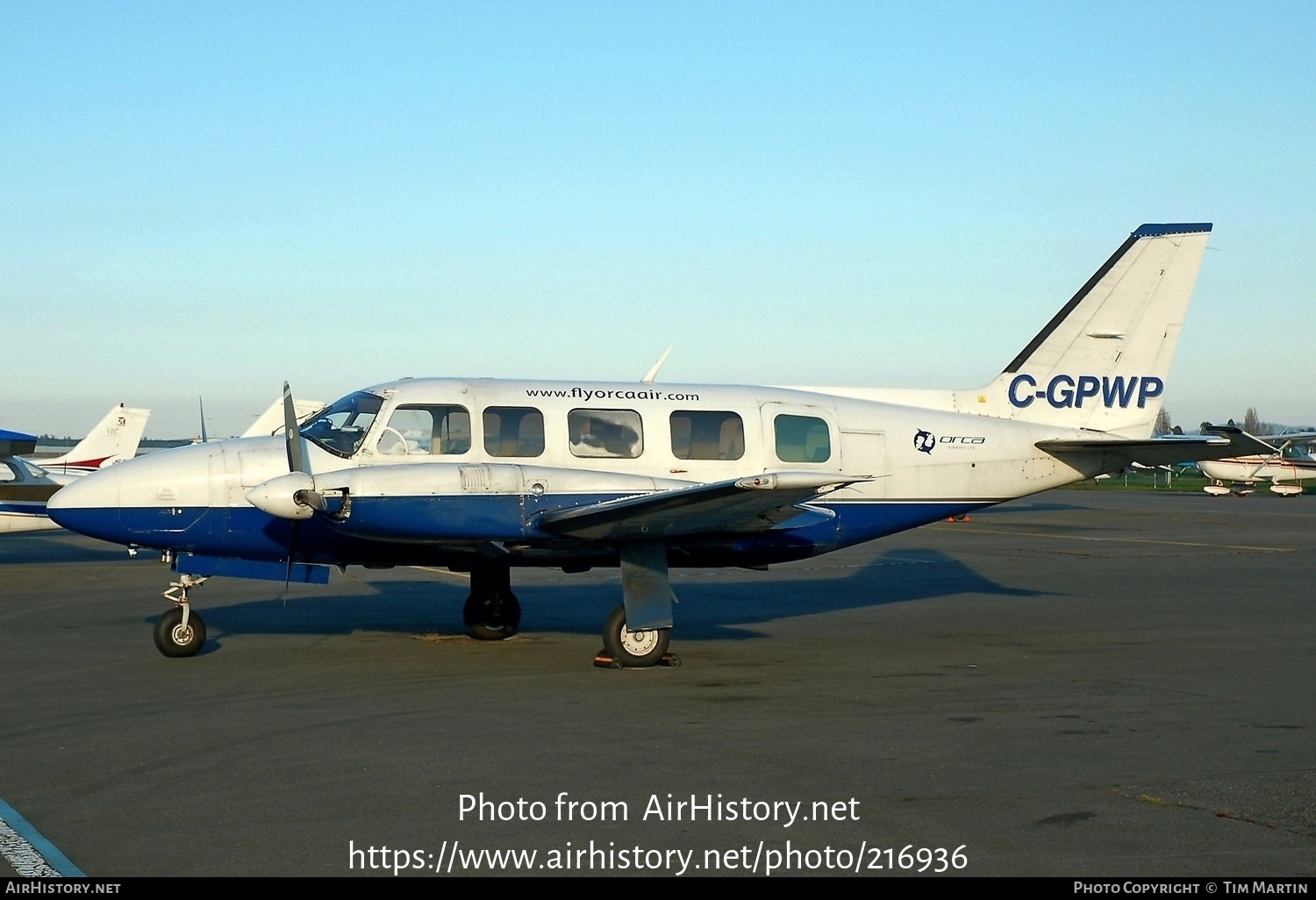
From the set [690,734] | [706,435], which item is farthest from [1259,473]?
[690,734]

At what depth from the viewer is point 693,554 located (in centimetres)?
1341

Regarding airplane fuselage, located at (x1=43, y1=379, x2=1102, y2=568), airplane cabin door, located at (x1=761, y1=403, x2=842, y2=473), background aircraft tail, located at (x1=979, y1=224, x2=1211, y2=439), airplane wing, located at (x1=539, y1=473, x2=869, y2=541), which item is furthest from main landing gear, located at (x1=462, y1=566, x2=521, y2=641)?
background aircraft tail, located at (x1=979, y1=224, x2=1211, y2=439)

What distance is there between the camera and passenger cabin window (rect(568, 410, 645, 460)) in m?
13.1

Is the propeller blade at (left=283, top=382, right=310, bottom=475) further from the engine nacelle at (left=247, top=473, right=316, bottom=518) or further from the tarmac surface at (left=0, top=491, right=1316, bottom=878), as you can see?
the tarmac surface at (left=0, top=491, right=1316, bottom=878)

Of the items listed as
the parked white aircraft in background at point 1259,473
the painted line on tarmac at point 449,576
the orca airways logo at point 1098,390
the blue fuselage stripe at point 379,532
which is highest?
the orca airways logo at point 1098,390

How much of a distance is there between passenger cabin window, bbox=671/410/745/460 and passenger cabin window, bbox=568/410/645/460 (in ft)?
1.30

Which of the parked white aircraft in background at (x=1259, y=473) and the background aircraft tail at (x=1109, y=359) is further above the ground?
the background aircraft tail at (x=1109, y=359)

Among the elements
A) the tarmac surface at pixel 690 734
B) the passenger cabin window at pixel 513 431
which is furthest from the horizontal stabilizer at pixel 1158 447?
the passenger cabin window at pixel 513 431

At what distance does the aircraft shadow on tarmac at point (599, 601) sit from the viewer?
1527 cm

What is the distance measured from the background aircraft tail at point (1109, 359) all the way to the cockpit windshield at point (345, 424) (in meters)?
6.98

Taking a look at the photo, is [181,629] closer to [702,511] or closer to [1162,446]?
[702,511]

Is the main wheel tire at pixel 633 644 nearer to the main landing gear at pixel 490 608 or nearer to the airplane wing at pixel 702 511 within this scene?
the airplane wing at pixel 702 511

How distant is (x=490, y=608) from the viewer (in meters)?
14.1
